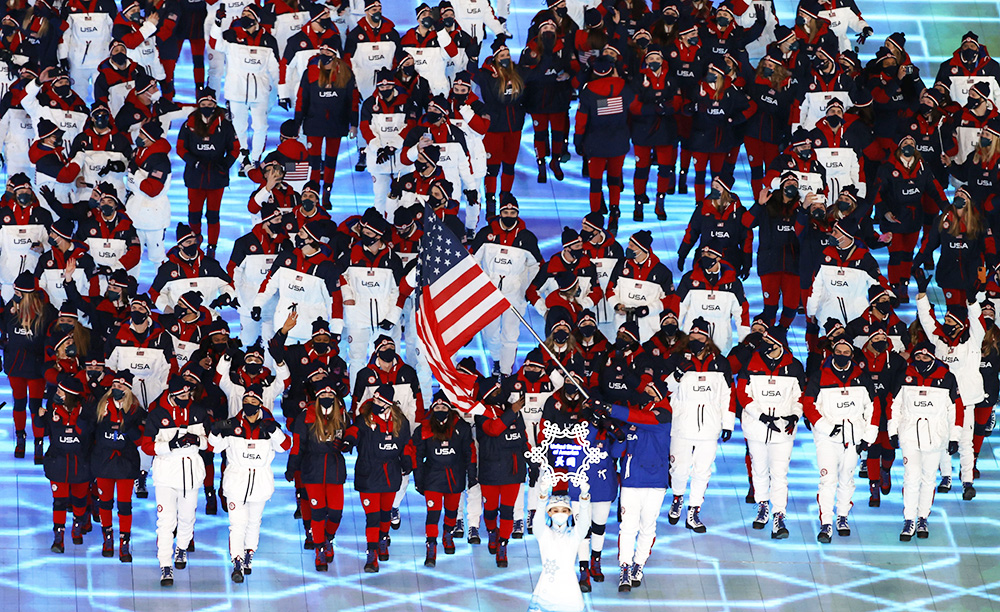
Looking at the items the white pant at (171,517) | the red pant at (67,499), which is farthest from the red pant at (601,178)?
the red pant at (67,499)

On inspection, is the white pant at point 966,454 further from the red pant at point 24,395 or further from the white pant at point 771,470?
the red pant at point 24,395

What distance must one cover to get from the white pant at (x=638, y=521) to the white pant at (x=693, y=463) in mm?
682

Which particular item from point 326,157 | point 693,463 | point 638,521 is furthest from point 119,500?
point 326,157

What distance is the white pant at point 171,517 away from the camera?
2084 centimetres

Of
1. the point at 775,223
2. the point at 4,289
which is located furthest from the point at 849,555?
the point at 4,289

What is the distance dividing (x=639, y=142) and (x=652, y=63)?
93cm

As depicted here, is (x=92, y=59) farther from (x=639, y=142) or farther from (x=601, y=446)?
(x=601, y=446)

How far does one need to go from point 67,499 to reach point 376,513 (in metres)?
2.94

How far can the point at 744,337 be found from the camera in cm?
2297

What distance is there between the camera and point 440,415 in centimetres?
2102

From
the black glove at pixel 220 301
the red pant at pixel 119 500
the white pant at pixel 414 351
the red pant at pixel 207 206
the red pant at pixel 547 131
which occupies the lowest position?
the red pant at pixel 119 500

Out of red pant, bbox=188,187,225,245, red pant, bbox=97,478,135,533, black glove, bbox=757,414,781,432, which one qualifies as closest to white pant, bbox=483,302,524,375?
black glove, bbox=757,414,781,432

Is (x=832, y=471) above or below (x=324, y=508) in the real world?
above

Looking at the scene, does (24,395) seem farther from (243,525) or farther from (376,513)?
(376,513)
